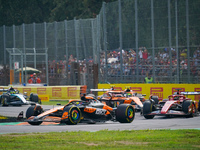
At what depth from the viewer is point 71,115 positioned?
1427 centimetres

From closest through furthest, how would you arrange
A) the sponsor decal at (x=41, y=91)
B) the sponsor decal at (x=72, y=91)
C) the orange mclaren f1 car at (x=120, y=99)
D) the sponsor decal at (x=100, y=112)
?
the sponsor decal at (x=100, y=112) < the orange mclaren f1 car at (x=120, y=99) < the sponsor decal at (x=72, y=91) < the sponsor decal at (x=41, y=91)

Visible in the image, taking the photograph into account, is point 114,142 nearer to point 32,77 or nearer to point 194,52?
point 194,52

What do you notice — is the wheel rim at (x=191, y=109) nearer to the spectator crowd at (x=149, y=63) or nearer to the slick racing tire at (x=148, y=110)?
the slick racing tire at (x=148, y=110)

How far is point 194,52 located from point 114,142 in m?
15.9

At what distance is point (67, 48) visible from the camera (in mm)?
33812

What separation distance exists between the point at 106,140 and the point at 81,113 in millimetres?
→ 4973

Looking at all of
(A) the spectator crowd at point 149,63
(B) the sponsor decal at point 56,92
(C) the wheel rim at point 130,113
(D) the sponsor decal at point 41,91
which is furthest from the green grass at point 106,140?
(D) the sponsor decal at point 41,91

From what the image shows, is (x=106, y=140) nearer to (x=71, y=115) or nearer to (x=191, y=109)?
(x=71, y=115)

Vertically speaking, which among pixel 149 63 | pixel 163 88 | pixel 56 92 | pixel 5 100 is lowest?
pixel 5 100

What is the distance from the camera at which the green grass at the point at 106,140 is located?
9.36 m

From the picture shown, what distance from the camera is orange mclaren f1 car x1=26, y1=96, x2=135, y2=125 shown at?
14287mm

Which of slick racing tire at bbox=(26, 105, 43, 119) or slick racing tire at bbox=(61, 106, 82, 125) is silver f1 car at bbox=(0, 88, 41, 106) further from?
slick racing tire at bbox=(61, 106, 82, 125)

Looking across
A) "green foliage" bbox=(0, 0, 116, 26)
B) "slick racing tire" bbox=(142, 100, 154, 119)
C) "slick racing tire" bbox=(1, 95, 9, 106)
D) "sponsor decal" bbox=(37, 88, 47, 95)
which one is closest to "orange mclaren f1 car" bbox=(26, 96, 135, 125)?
"slick racing tire" bbox=(142, 100, 154, 119)

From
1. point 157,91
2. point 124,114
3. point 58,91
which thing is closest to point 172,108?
point 124,114
